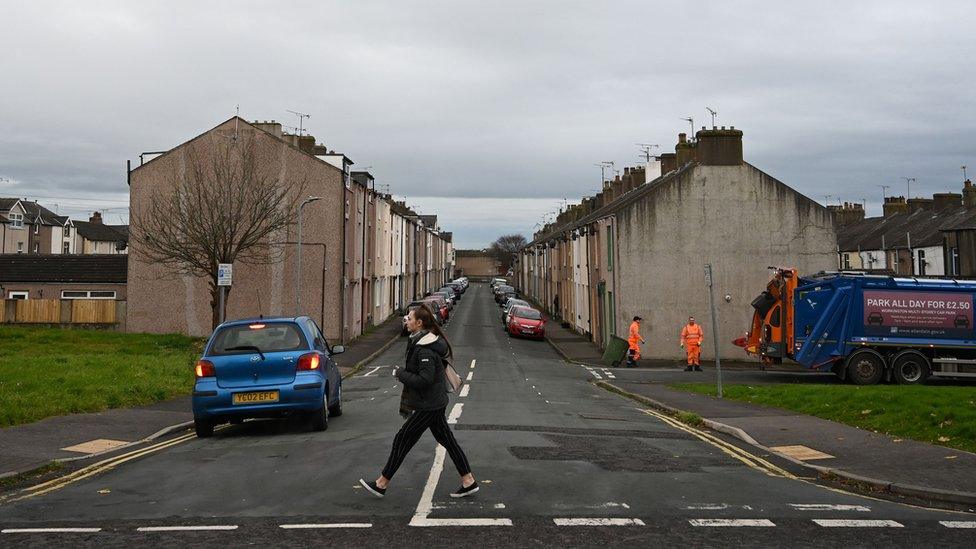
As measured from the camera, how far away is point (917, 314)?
2136cm

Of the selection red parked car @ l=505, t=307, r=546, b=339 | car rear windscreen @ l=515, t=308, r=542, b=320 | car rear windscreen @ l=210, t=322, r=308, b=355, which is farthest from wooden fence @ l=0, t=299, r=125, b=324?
car rear windscreen @ l=210, t=322, r=308, b=355

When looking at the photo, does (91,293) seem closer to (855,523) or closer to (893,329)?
(893,329)

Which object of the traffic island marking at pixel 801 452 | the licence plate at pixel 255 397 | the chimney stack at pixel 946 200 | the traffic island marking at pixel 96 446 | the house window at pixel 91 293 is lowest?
the traffic island marking at pixel 801 452

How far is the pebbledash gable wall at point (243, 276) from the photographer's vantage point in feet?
112

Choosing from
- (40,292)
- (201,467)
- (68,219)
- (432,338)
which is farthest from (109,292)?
(68,219)

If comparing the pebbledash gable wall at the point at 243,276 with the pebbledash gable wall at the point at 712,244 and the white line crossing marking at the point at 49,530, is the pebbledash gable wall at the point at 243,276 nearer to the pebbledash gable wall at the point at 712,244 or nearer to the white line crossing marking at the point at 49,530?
the pebbledash gable wall at the point at 712,244

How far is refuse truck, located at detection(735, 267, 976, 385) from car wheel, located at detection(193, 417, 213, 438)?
17.0m

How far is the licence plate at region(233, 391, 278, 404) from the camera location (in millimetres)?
10531

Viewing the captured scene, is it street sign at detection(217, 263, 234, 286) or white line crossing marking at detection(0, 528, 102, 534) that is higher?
street sign at detection(217, 263, 234, 286)

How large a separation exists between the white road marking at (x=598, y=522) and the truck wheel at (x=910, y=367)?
17.9 meters

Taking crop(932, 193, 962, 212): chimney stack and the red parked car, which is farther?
crop(932, 193, 962, 212): chimney stack

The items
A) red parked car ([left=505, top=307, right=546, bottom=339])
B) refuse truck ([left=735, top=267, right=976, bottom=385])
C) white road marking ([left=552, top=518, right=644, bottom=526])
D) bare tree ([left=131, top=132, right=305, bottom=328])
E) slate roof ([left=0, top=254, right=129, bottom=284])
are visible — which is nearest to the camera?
white road marking ([left=552, top=518, right=644, bottom=526])

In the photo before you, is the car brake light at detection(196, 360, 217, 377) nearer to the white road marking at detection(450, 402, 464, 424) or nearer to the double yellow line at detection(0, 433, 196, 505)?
the double yellow line at detection(0, 433, 196, 505)

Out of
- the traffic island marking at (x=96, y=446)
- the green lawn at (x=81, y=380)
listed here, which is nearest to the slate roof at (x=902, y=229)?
the green lawn at (x=81, y=380)
